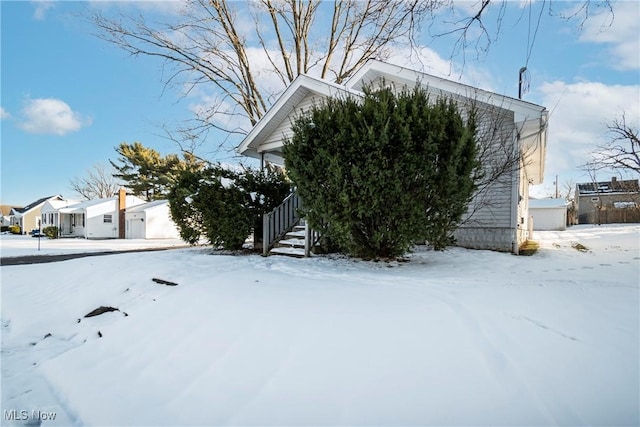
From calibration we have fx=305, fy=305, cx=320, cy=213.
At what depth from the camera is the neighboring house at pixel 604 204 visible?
83.7 feet

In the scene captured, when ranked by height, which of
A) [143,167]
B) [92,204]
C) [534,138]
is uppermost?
[143,167]

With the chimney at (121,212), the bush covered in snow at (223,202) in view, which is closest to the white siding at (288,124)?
the bush covered in snow at (223,202)

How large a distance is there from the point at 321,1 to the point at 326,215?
45.5 feet

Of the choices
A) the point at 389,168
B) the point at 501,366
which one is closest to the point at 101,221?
the point at 389,168

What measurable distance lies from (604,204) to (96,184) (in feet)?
196

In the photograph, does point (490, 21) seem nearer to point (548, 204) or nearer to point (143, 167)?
point (548, 204)

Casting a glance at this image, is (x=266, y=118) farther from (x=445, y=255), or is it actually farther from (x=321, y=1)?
(x=321, y=1)

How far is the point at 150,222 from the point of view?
2373cm

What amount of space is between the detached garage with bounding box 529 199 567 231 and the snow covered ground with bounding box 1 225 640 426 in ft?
81.8

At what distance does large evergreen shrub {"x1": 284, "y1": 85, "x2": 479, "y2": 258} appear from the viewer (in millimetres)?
4879

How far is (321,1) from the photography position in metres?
14.6

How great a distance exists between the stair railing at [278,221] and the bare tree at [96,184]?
1656 inches

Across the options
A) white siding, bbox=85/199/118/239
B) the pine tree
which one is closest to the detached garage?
the pine tree

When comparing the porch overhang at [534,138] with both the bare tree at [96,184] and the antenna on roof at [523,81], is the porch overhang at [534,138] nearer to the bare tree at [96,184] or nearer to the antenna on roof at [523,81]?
the antenna on roof at [523,81]
